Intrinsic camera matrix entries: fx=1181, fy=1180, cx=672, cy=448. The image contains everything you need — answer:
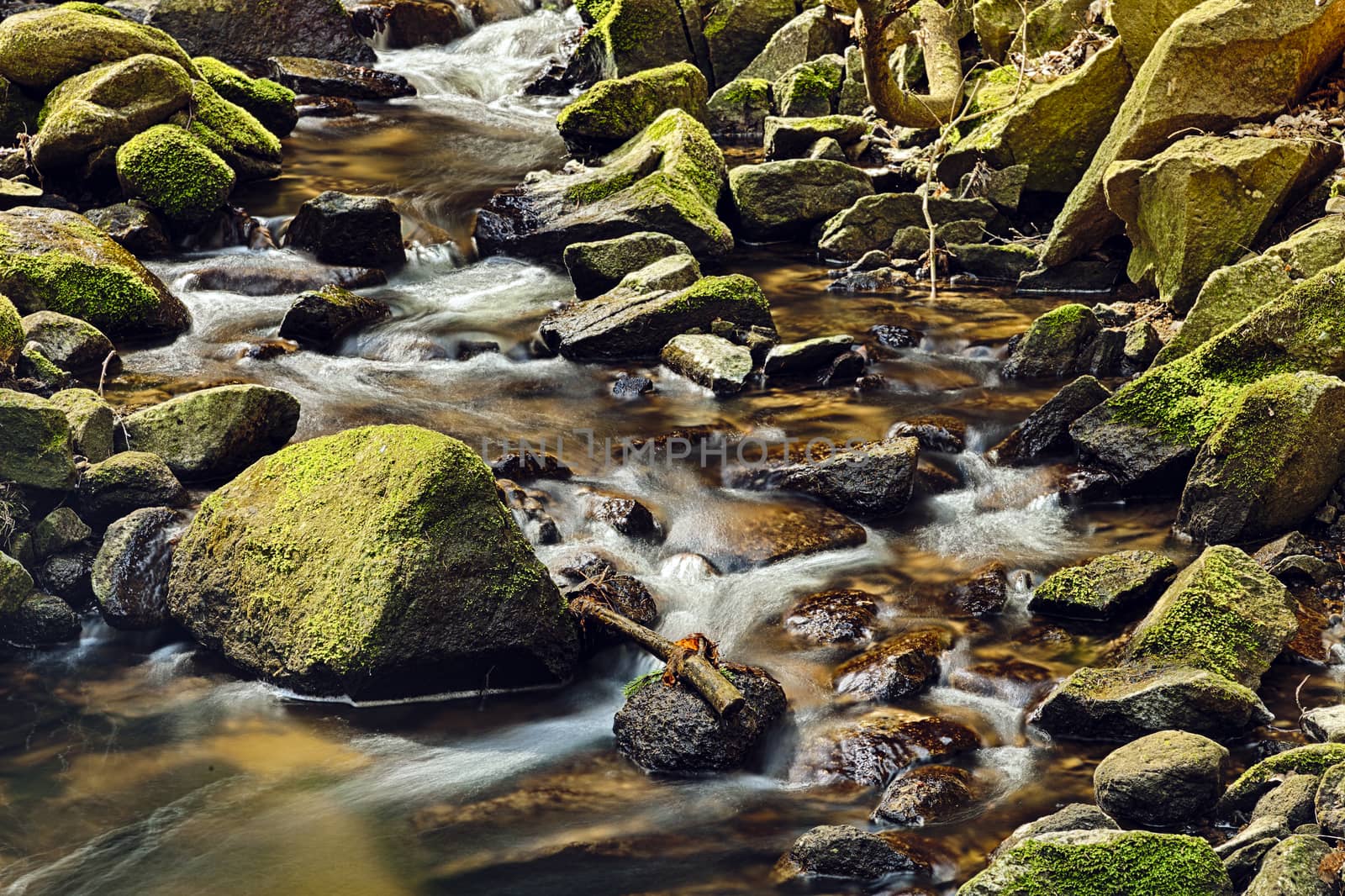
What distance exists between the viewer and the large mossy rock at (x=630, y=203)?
12469 mm

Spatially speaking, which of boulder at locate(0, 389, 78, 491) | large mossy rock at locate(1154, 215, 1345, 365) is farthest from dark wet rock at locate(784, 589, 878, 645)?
boulder at locate(0, 389, 78, 491)

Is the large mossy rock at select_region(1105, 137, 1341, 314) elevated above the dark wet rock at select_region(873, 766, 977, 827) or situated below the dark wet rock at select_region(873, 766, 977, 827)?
above

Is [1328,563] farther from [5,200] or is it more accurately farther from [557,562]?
[5,200]

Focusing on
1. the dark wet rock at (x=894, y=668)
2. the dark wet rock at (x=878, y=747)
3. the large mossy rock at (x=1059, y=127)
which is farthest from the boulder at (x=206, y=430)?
the large mossy rock at (x=1059, y=127)

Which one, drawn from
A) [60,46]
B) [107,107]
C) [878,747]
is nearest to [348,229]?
[107,107]

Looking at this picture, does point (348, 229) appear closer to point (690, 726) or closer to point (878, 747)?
point (690, 726)

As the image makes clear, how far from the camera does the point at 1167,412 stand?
24.9 ft

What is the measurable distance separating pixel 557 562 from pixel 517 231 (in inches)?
276

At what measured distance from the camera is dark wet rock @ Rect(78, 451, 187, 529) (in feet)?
22.9

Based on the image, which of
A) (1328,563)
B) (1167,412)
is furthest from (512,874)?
(1167,412)

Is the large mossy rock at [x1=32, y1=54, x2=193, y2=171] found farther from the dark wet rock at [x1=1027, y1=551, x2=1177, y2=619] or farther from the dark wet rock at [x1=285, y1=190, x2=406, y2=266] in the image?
the dark wet rock at [x1=1027, y1=551, x2=1177, y2=619]

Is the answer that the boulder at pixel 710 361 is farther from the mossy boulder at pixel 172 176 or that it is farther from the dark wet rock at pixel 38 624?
the mossy boulder at pixel 172 176

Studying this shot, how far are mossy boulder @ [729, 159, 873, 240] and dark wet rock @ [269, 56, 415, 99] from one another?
28.8 feet

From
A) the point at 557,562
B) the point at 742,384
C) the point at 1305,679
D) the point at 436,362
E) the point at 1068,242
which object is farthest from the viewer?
the point at 1068,242
